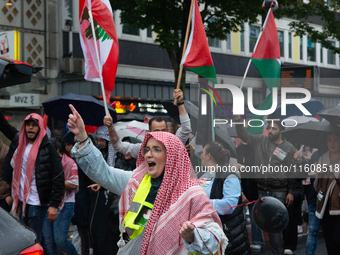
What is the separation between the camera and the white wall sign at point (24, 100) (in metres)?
16.7

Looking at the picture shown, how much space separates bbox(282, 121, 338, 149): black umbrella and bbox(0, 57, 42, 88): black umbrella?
11.1 feet

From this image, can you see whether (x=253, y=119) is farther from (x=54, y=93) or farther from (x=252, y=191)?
(x=54, y=93)

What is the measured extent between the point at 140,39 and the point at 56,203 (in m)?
15.6

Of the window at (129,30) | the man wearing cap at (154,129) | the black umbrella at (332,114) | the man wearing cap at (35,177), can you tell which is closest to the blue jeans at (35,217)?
the man wearing cap at (35,177)

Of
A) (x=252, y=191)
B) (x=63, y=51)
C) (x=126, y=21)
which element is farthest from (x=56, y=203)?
(x=63, y=51)

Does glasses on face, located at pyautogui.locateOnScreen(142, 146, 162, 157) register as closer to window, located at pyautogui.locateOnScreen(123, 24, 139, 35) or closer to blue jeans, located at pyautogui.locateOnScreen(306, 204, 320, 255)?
blue jeans, located at pyautogui.locateOnScreen(306, 204, 320, 255)

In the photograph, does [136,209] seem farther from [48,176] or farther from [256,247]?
[256,247]

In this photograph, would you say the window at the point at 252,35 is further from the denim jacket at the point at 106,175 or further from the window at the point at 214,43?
the denim jacket at the point at 106,175

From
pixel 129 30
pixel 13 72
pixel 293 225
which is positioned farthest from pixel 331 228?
pixel 129 30

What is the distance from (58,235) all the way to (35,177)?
0.91 meters

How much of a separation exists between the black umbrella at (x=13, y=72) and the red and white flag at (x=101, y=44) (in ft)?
2.41

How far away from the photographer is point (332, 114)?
18.8 ft

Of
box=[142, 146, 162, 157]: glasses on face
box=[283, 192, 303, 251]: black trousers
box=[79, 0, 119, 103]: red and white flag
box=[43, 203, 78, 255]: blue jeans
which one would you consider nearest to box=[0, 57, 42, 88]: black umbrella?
box=[79, 0, 119, 103]: red and white flag

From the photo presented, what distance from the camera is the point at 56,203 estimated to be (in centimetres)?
628
